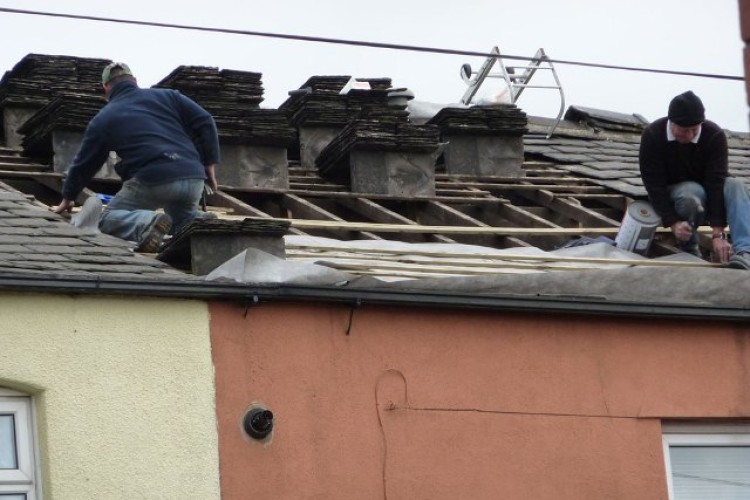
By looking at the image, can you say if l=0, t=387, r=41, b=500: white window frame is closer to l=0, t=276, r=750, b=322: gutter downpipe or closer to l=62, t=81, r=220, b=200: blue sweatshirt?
l=0, t=276, r=750, b=322: gutter downpipe

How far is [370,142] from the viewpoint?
13906mm

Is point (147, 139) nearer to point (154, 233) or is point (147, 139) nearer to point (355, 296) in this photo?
point (154, 233)

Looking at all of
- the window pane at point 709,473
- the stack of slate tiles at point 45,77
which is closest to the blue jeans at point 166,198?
the stack of slate tiles at point 45,77

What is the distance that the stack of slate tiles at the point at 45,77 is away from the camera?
1412cm

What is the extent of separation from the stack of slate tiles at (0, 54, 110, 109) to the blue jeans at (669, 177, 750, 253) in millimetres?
4281

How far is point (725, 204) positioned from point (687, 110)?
26.4 inches

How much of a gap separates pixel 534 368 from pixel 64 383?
2.60m

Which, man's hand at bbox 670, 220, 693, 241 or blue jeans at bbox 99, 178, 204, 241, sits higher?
blue jeans at bbox 99, 178, 204, 241

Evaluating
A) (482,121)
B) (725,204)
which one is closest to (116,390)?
(725,204)

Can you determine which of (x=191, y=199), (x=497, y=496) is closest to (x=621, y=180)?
(x=191, y=199)

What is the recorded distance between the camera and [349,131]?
14047 mm

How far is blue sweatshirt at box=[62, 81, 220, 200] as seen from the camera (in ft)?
37.5

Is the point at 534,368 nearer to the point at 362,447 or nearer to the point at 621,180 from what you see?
the point at 362,447

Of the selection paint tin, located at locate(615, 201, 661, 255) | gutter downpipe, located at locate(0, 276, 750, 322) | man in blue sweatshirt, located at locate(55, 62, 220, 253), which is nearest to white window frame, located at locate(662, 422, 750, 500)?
gutter downpipe, located at locate(0, 276, 750, 322)
